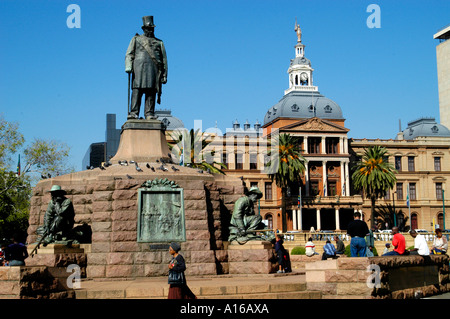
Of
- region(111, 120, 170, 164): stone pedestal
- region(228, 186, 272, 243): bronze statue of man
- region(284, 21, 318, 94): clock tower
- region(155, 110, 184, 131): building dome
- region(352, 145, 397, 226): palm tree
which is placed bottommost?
region(228, 186, 272, 243): bronze statue of man

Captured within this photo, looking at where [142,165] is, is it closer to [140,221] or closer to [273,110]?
[140,221]

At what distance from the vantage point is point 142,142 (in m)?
16.7

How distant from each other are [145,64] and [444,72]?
89.5m

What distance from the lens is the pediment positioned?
80.6 meters

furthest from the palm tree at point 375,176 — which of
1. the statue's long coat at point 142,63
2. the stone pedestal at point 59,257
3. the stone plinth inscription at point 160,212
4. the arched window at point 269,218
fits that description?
the stone pedestal at point 59,257

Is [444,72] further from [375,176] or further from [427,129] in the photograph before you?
[375,176]

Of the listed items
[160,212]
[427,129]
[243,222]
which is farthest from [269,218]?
[160,212]

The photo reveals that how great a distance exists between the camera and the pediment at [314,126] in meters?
80.6

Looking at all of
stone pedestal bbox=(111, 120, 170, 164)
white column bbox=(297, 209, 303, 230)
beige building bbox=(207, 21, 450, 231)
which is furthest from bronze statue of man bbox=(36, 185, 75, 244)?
beige building bbox=(207, 21, 450, 231)

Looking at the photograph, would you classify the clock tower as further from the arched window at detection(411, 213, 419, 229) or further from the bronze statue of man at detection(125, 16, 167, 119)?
the bronze statue of man at detection(125, 16, 167, 119)

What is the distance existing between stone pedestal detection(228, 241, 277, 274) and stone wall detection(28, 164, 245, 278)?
0.77 feet

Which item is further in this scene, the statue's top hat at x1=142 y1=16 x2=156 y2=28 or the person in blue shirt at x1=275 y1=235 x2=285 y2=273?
the statue's top hat at x1=142 y1=16 x2=156 y2=28
